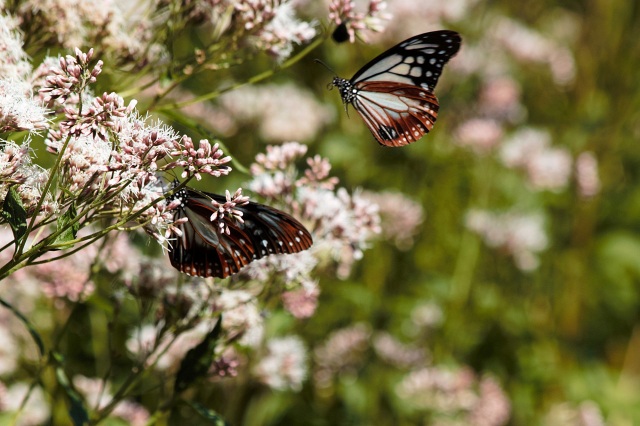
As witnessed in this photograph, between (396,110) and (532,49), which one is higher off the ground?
(396,110)

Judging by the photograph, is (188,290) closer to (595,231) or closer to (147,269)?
(147,269)

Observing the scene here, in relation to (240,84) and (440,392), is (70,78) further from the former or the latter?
(440,392)

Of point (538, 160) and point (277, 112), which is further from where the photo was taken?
point (538, 160)

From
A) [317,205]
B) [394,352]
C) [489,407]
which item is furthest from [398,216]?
[317,205]

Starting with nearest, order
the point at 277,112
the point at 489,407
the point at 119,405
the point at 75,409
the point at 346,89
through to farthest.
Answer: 1. the point at 75,409
2. the point at 346,89
3. the point at 119,405
4. the point at 489,407
5. the point at 277,112

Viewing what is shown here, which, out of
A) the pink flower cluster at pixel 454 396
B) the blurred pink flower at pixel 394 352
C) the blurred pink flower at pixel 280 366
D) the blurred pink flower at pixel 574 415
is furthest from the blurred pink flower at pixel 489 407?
the blurred pink flower at pixel 280 366

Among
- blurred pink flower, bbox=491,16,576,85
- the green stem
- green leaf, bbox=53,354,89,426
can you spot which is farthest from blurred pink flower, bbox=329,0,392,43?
blurred pink flower, bbox=491,16,576,85

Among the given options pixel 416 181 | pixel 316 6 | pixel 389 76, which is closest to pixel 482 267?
pixel 416 181
